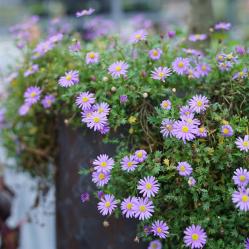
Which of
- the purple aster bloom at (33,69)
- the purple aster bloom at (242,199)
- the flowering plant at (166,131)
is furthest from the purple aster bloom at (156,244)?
the purple aster bloom at (33,69)

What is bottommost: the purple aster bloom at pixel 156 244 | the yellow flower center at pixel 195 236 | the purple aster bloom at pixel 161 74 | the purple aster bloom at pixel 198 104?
the purple aster bloom at pixel 156 244

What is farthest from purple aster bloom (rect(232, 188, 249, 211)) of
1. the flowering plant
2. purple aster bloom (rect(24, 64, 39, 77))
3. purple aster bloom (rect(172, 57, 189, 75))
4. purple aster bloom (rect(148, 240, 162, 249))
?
purple aster bloom (rect(24, 64, 39, 77))

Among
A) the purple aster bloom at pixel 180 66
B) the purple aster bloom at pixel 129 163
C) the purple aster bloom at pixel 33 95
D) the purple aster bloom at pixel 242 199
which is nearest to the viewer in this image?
the purple aster bloom at pixel 242 199

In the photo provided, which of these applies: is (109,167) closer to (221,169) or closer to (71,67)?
(221,169)

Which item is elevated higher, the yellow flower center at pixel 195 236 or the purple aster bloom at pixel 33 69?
the purple aster bloom at pixel 33 69

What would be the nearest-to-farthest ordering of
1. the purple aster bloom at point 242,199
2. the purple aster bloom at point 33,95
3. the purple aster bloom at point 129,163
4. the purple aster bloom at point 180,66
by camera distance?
the purple aster bloom at point 242,199 < the purple aster bloom at point 129,163 < the purple aster bloom at point 180,66 < the purple aster bloom at point 33,95

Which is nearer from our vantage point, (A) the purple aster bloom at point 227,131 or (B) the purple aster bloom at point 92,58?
(A) the purple aster bloom at point 227,131

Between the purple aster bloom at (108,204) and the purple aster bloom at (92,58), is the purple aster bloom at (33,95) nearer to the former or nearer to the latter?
the purple aster bloom at (92,58)

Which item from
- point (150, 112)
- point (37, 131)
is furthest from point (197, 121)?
point (37, 131)

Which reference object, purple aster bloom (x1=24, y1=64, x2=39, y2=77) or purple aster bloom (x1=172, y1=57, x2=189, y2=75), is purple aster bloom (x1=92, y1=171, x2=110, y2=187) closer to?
purple aster bloom (x1=172, y1=57, x2=189, y2=75)
